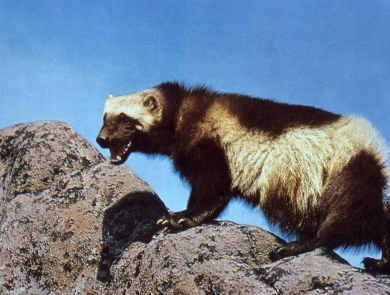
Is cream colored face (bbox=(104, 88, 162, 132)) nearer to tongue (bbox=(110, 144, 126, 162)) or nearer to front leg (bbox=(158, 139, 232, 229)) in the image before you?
tongue (bbox=(110, 144, 126, 162))

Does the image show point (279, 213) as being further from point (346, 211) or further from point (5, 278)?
point (5, 278)

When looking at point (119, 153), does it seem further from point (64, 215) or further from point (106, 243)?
point (106, 243)

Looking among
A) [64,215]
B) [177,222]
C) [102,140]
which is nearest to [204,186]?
[177,222]

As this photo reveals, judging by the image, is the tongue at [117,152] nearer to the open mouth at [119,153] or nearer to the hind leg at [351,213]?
the open mouth at [119,153]

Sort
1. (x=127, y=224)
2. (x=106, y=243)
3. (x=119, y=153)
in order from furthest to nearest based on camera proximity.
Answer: (x=119, y=153)
(x=127, y=224)
(x=106, y=243)

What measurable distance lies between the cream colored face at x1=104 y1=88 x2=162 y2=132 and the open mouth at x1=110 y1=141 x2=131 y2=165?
0.98 feet

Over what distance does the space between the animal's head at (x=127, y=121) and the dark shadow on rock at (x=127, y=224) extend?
21.2 inches

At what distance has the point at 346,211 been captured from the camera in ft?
15.9

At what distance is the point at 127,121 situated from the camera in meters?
6.65

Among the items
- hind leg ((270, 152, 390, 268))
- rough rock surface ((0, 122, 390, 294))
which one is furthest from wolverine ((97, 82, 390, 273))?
rough rock surface ((0, 122, 390, 294))

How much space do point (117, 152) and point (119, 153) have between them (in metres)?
0.03

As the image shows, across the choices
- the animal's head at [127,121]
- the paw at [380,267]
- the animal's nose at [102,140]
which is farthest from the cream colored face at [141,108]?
the paw at [380,267]

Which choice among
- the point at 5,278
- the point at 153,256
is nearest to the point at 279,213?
the point at 153,256

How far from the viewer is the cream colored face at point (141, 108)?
6684mm
